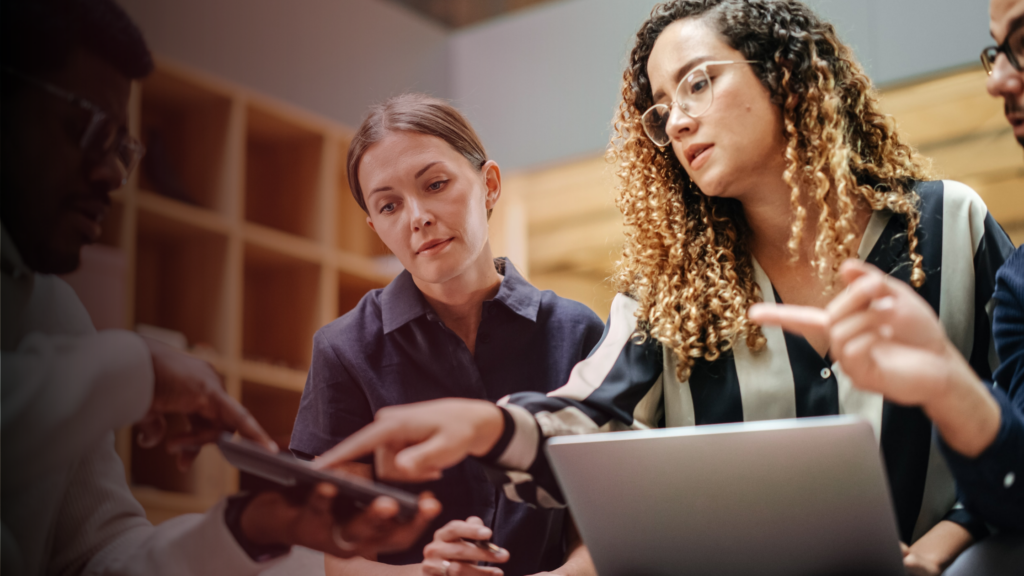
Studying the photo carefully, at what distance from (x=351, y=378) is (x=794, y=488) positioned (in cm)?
68

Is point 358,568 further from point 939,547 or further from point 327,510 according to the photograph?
point 939,547

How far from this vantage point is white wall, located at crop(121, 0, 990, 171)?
52.8 inches

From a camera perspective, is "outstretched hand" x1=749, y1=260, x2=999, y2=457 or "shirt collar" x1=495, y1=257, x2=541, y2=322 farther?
"shirt collar" x1=495, y1=257, x2=541, y2=322

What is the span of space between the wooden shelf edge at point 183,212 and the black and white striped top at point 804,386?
22.6 inches

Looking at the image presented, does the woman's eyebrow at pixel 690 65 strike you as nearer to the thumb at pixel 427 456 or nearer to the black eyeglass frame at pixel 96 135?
the thumb at pixel 427 456

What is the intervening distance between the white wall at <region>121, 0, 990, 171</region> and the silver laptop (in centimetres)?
70

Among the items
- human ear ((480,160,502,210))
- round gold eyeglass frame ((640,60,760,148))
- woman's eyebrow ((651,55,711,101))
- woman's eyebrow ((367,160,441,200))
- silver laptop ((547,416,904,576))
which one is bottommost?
silver laptop ((547,416,904,576))

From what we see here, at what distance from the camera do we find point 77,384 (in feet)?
3.46

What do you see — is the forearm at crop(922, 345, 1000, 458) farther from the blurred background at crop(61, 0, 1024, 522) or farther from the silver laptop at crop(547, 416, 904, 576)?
the blurred background at crop(61, 0, 1024, 522)

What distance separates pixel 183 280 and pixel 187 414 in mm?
317

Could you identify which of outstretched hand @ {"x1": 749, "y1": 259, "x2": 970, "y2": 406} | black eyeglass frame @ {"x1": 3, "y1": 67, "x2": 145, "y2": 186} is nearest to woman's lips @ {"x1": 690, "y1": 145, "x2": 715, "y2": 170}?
outstretched hand @ {"x1": 749, "y1": 259, "x2": 970, "y2": 406}

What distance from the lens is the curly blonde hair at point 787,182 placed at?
1.15 m

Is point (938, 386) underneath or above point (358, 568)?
above

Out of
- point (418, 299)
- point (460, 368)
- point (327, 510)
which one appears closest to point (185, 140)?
point (418, 299)
